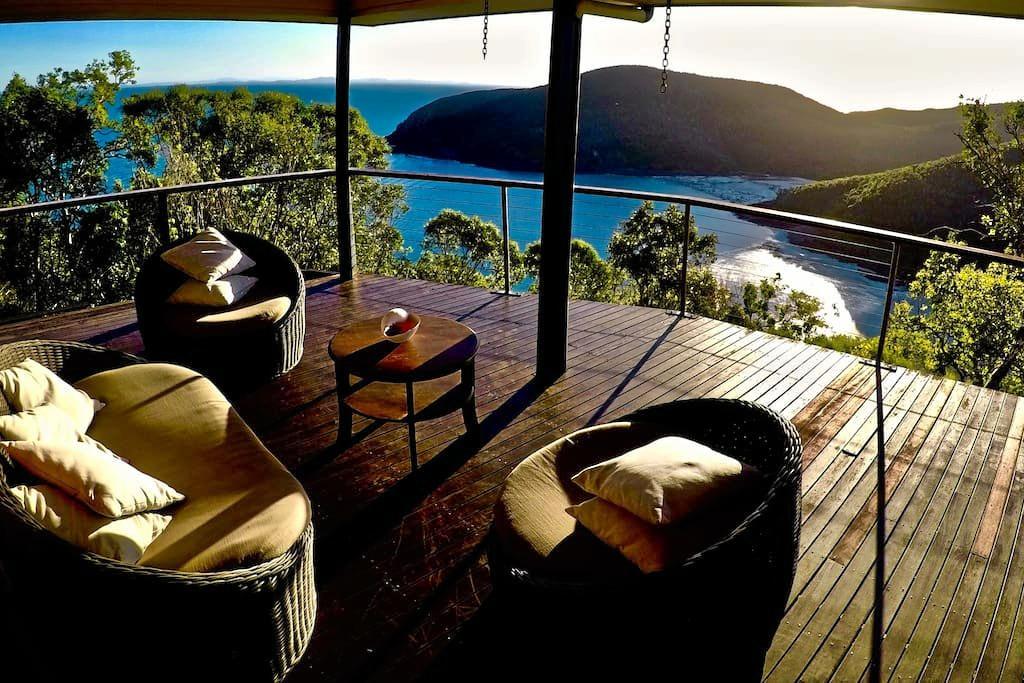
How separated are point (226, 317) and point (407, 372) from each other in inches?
56.2

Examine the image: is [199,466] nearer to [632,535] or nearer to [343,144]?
[632,535]

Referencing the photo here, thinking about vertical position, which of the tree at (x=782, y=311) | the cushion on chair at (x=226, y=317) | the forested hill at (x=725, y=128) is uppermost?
the forested hill at (x=725, y=128)

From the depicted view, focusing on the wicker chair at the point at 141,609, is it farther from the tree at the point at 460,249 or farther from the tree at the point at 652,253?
the tree at the point at 460,249

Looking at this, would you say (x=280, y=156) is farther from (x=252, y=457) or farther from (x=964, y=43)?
(x=252, y=457)

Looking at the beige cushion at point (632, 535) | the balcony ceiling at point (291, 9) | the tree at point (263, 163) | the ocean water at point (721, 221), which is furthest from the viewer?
the ocean water at point (721, 221)

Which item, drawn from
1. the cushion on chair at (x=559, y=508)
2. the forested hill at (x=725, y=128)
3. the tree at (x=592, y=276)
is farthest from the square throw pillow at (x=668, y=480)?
the forested hill at (x=725, y=128)

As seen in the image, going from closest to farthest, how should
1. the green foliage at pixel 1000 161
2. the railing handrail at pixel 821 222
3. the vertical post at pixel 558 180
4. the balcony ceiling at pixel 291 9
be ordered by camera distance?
the railing handrail at pixel 821 222, the vertical post at pixel 558 180, the balcony ceiling at pixel 291 9, the green foliage at pixel 1000 161

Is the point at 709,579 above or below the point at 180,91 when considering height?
below

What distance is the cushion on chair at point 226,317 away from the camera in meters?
3.84

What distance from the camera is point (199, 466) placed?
8.22ft

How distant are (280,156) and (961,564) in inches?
838

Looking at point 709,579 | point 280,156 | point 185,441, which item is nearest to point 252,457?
point 185,441

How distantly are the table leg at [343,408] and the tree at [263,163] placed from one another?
16.6 metres

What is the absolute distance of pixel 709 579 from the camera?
1806 millimetres
